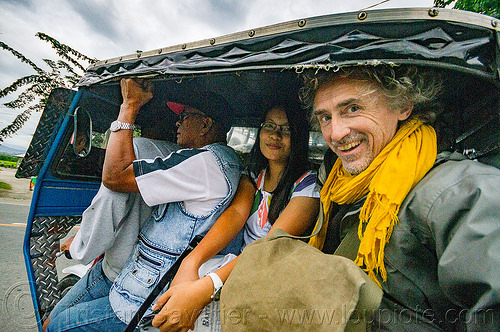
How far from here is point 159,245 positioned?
1667 mm

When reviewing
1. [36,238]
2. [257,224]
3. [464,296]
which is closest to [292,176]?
[257,224]

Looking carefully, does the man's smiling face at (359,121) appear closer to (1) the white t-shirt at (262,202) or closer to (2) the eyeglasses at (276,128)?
(1) the white t-shirt at (262,202)

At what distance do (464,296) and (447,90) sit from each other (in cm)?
108

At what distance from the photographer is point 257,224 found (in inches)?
73.4

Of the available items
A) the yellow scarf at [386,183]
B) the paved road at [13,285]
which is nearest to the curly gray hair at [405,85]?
the yellow scarf at [386,183]

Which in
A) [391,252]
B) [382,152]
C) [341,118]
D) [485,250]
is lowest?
[391,252]

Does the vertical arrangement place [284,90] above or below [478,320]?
above

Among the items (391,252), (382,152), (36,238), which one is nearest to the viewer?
(391,252)

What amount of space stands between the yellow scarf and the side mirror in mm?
2257

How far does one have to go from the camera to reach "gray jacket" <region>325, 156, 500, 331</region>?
2.42 feet

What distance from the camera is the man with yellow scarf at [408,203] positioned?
0.77 meters

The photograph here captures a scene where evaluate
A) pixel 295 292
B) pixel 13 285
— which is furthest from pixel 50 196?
pixel 13 285

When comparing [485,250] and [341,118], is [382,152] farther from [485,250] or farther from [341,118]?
[485,250]

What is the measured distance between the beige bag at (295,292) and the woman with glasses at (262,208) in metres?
0.45
